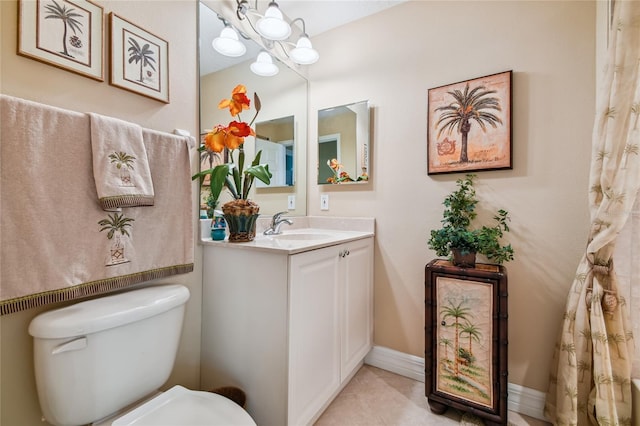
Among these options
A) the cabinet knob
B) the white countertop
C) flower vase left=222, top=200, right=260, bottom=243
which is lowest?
the cabinet knob

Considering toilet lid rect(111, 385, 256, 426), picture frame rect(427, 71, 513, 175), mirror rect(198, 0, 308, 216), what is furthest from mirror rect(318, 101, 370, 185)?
toilet lid rect(111, 385, 256, 426)

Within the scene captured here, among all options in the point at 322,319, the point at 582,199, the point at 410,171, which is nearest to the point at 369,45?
the point at 410,171

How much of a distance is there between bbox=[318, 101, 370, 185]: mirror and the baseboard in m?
1.22

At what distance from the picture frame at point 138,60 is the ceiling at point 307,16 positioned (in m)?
0.23

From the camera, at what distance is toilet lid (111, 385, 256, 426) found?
0.87m

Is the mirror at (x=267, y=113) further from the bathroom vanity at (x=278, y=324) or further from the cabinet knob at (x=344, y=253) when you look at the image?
the cabinet knob at (x=344, y=253)

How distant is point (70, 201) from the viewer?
85 centimetres

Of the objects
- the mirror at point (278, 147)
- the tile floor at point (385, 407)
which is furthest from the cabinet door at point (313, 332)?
the mirror at point (278, 147)

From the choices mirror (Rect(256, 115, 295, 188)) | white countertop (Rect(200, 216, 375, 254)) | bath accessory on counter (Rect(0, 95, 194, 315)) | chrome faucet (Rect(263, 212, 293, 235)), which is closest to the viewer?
bath accessory on counter (Rect(0, 95, 194, 315))

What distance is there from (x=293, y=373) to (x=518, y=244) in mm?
1348

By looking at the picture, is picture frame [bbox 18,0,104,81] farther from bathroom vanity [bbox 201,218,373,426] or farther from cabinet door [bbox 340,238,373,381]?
cabinet door [bbox 340,238,373,381]

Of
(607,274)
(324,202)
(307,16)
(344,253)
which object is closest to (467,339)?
(607,274)

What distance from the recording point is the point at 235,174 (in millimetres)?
1336

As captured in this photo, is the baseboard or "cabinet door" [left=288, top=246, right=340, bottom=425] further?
the baseboard
